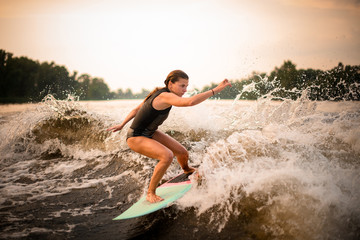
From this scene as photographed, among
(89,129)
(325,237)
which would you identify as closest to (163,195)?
(325,237)

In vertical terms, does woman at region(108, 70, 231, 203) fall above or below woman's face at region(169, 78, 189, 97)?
below

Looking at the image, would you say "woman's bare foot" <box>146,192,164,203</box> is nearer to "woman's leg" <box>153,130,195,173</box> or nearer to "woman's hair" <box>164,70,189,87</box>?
"woman's leg" <box>153,130,195,173</box>

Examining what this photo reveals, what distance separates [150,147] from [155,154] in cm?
12

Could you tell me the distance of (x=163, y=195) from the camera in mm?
3564

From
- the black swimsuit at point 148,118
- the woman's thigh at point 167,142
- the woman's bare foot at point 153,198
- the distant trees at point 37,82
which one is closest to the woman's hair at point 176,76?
the black swimsuit at point 148,118

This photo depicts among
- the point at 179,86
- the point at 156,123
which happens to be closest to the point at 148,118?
the point at 156,123

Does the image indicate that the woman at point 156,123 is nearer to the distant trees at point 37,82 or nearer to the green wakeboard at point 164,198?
the green wakeboard at point 164,198

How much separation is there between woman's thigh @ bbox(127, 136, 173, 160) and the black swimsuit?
0.33 ft

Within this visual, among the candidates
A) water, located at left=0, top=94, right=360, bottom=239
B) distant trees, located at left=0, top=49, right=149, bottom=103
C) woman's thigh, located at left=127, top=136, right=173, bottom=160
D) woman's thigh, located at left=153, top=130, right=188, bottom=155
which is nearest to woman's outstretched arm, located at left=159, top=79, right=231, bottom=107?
woman's thigh, located at left=127, top=136, right=173, bottom=160

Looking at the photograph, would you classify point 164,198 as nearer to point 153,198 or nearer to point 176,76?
point 153,198

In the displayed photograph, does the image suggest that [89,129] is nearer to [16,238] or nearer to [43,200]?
[43,200]

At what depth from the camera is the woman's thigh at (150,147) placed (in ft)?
10.8

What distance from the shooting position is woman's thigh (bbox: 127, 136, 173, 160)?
10.8 ft

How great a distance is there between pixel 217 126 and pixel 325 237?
539cm
